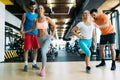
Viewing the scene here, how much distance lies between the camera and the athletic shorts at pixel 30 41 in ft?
17.6

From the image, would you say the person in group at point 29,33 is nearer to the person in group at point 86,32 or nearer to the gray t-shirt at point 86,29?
the person in group at point 86,32

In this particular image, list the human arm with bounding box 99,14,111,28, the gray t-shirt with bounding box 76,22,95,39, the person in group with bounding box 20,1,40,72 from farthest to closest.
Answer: the human arm with bounding box 99,14,111,28, the person in group with bounding box 20,1,40,72, the gray t-shirt with bounding box 76,22,95,39

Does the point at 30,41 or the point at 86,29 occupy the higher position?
the point at 86,29

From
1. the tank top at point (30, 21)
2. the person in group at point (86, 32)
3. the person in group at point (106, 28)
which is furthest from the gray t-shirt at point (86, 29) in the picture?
the tank top at point (30, 21)

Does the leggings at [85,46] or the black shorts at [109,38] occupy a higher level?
the black shorts at [109,38]

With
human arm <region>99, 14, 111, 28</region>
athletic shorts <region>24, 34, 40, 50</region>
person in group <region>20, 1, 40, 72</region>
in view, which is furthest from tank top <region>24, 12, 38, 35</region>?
human arm <region>99, 14, 111, 28</region>

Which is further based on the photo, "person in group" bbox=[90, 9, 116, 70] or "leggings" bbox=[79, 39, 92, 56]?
"person in group" bbox=[90, 9, 116, 70]

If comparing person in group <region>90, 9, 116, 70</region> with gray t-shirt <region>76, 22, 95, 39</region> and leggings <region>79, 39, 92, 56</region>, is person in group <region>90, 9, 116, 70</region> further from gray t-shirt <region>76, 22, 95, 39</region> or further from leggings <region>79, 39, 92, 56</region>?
leggings <region>79, 39, 92, 56</region>

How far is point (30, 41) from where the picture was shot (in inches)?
213

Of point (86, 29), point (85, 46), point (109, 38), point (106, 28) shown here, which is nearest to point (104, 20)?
point (106, 28)

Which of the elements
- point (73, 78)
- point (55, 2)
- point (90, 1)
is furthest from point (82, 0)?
point (73, 78)

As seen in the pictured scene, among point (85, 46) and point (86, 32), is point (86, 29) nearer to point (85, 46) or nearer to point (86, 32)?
point (86, 32)

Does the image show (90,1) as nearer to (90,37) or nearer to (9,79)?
(90,37)

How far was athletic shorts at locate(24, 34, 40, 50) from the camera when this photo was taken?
5379 mm
